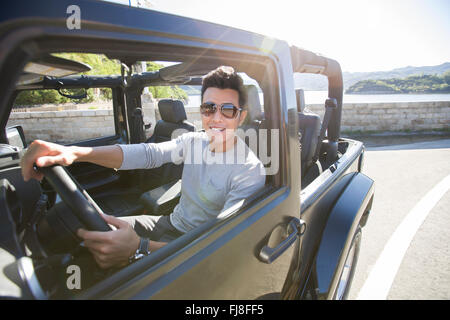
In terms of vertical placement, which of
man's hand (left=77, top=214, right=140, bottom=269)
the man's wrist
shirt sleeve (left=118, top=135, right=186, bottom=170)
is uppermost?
shirt sleeve (left=118, top=135, right=186, bottom=170)

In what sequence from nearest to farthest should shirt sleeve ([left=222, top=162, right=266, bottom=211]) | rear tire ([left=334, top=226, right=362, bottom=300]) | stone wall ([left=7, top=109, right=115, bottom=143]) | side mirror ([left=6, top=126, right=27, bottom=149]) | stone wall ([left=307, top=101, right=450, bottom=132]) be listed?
shirt sleeve ([left=222, top=162, right=266, bottom=211]) < rear tire ([left=334, top=226, right=362, bottom=300]) < side mirror ([left=6, top=126, right=27, bottom=149]) < stone wall ([left=7, top=109, right=115, bottom=143]) < stone wall ([left=307, top=101, right=450, bottom=132])

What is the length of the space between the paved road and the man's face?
1782 millimetres

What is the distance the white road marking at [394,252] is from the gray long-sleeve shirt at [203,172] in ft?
5.37

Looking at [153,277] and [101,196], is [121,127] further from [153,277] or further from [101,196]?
[153,277]

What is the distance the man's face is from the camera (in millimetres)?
1473

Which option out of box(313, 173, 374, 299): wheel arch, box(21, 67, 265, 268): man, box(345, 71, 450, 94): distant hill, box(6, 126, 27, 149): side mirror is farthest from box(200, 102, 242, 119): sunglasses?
box(345, 71, 450, 94): distant hill

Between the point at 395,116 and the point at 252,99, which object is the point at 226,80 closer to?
the point at 252,99

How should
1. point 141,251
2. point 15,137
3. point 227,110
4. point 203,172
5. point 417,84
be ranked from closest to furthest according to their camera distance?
1. point 141,251
2. point 227,110
3. point 203,172
4. point 15,137
5. point 417,84

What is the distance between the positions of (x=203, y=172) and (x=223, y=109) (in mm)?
413

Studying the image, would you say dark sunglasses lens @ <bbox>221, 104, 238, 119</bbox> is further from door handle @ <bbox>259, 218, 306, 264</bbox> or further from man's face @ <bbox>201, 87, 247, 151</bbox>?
door handle @ <bbox>259, 218, 306, 264</bbox>

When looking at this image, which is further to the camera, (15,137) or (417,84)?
(417,84)

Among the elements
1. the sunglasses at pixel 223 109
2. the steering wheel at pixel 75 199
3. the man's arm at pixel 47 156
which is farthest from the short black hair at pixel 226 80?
the steering wheel at pixel 75 199

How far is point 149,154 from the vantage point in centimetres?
164

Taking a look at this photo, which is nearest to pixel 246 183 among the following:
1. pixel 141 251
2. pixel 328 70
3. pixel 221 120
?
pixel 221 120
